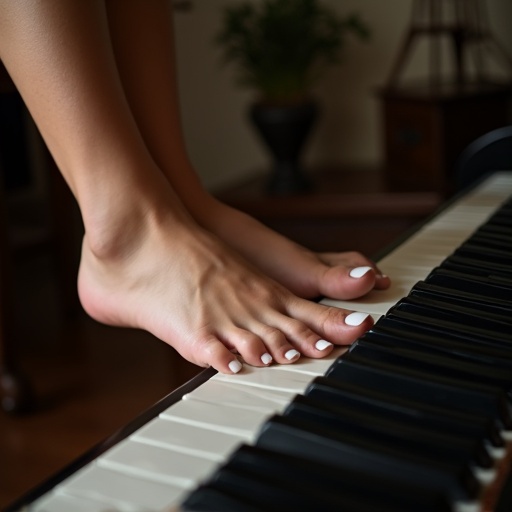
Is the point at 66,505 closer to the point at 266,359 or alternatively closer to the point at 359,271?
the point at 266,359

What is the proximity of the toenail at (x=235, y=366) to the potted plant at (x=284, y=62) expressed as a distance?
53.4 inches

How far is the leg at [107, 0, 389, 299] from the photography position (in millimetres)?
902

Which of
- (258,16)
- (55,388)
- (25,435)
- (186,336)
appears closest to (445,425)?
(186,336)

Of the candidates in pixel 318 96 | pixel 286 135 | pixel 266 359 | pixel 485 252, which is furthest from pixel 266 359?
pixel 318 96

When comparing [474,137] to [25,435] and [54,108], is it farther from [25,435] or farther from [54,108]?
[54,108]

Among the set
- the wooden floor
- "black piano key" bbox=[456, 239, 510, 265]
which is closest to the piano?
"black piano key" bbox=[456, 239, 510, 265]

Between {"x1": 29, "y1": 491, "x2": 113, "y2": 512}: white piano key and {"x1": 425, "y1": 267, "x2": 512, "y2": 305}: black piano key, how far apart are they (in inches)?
16.1

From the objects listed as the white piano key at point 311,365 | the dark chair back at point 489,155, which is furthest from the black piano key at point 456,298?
the dark chair back at point 489,155

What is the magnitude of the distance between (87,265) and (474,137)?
4.19ft

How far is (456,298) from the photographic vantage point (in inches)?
28.0

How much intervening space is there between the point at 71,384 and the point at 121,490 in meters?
1.42

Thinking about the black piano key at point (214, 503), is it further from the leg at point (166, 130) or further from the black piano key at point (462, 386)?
the leg at point (166, 130)

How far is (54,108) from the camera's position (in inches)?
29.3

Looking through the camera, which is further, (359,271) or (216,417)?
(359,271)
